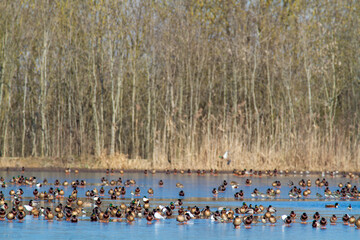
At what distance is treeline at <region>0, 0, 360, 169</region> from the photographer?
3453 centimetres

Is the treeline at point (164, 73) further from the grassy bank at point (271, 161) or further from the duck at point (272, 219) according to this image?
the duck at point (272, 219)

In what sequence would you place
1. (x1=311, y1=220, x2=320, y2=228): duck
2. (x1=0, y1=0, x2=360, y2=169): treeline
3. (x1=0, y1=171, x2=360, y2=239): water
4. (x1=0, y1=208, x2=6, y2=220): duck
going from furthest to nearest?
(x1=0, y1=0, x2=360, y2=169): treeline < (x1=0, y1=208, x2=6, y2=220): duck < (x1=311, y1=220, x2=320, y2=228): duck < (x1=0, y1=171, x2=360, y2=239): water

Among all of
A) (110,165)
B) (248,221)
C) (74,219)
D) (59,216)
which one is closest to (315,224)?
(248,221)

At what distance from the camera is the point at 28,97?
124 feet

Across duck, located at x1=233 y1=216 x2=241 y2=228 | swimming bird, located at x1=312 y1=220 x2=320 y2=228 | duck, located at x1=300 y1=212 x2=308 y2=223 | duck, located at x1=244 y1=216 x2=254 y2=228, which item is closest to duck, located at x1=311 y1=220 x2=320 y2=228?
swimming bird, located at x1=312 y1=220 x2=320 y2=228

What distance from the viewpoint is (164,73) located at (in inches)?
1406

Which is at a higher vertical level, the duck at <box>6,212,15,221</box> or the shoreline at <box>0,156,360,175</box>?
the shoreline at <box>0,156,360,175</box>

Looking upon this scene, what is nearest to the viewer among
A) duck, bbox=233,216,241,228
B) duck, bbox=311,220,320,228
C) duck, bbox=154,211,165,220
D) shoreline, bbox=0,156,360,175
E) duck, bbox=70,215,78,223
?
duck, bbox=233,216,241,228

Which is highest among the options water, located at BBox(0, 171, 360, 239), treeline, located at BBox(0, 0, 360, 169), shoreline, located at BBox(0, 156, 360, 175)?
treeline, located at BBox(0, 0, 360, 169)

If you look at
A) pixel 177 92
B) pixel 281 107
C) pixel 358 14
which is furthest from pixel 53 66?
pixel 358 14

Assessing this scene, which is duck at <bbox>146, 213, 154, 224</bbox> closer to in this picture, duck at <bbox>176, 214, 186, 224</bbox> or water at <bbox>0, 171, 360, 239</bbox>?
water at <bbox>0, 171, 360, 239</bbox>

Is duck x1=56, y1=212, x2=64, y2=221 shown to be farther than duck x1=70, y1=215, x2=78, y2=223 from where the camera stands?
Yes

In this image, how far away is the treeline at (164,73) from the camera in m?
34.5

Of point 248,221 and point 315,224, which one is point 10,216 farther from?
point 315,224
